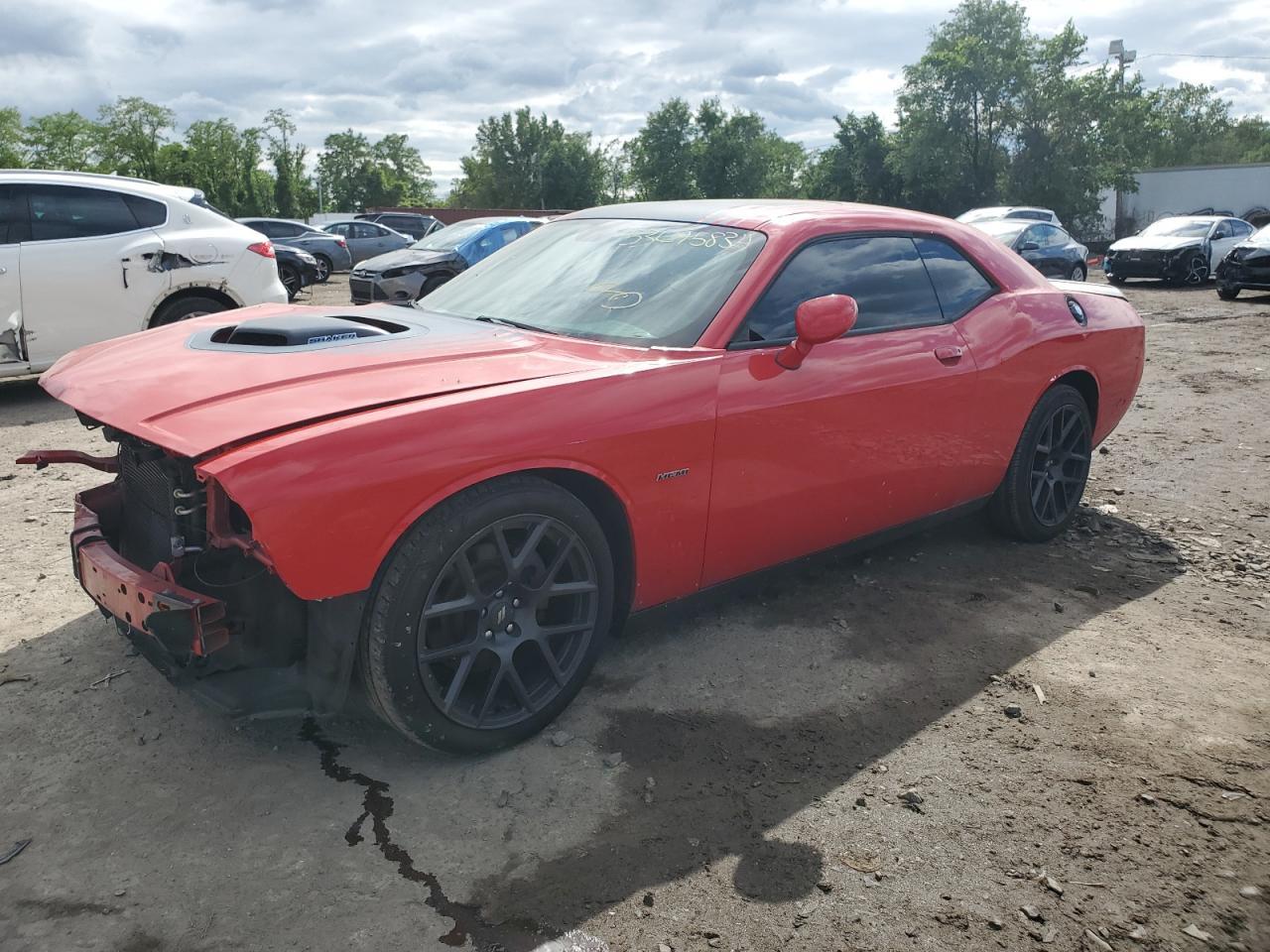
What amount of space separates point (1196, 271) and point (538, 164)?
202ft

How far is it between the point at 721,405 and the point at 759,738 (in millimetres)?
1000

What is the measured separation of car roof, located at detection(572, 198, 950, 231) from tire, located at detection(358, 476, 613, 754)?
1.37 meters

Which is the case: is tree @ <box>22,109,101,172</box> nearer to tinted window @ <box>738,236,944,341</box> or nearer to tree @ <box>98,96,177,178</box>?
tree @ <box>98,96,177,178</box>

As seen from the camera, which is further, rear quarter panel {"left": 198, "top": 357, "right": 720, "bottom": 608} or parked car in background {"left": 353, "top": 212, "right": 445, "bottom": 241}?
parked car in background {"left": 353, "top": 212, "right": 445, "bottom": 241}

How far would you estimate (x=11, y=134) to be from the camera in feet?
199

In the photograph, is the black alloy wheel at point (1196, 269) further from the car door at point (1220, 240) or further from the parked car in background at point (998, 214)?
the parked car in background at point (998, 214)

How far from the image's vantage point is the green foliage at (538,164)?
74.0 m

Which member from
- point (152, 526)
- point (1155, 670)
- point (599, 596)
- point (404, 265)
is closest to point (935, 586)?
point (1155, 670)

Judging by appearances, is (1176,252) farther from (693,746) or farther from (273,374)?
(273,374)

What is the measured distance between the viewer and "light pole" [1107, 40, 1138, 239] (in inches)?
1751

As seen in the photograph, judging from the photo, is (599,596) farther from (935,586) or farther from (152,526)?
(935,586)

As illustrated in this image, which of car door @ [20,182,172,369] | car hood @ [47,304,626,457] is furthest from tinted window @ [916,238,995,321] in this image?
car door @ [20,182,172,369]

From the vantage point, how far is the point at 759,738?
9.71 feet

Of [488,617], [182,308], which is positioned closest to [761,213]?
[488,617]
